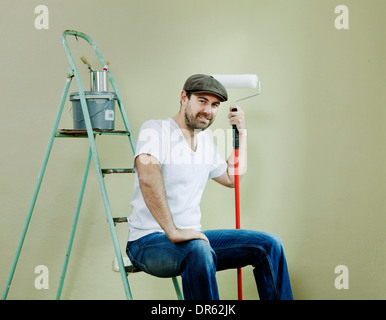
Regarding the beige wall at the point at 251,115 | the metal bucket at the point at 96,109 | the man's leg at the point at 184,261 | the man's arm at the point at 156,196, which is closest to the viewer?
the man's leg at the point at 184,261

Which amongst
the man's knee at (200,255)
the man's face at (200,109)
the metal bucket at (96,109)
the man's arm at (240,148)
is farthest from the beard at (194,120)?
the man's knee at (200,255)

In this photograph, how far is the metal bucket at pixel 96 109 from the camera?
1838 mm

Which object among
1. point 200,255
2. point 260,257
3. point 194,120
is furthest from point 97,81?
point 260,257

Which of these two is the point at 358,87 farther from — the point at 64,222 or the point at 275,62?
the point at 64,222

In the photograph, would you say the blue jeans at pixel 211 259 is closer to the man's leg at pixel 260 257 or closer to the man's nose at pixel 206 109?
the man's leg at pixel 260 257

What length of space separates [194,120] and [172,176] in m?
0.25

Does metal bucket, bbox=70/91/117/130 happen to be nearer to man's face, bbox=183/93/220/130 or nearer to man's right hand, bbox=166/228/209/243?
man's face, bbox=183/93/220/130

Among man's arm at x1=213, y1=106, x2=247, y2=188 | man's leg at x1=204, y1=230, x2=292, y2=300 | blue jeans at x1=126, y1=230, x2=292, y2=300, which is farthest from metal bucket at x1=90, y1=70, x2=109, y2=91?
man's leg at x1=204, y1=230, x2=292, y2=300

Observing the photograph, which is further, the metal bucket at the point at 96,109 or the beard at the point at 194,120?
the metal bucket at the point at 96,109

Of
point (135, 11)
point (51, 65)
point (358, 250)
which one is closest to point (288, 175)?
point (358, 250)

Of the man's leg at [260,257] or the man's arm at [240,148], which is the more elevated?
the man's arm at [240,148]

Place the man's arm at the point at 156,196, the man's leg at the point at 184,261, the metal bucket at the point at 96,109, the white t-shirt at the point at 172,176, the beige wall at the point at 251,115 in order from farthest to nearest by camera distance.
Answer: the beige wall at the point at 251,115, the metal bucket at the point at 96,109, the white t-shirt at the point at 172,176, the man's arm at the point at 156,196, the man's leg at the point at 184,261

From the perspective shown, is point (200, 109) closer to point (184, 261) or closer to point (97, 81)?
point (97, 81)

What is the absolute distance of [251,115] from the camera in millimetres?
2234
